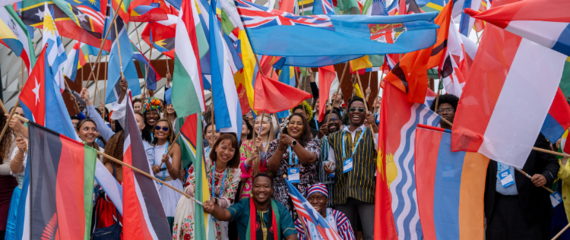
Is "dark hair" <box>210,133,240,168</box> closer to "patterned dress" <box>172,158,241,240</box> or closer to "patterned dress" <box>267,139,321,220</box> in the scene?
"patterned dress" <box>172,158,241,240</box>

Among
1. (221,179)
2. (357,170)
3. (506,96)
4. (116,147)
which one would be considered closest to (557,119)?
(506,96)

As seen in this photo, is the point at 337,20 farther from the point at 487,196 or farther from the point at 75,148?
the point at 75,148

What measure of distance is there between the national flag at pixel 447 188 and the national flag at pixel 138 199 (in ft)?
7.47

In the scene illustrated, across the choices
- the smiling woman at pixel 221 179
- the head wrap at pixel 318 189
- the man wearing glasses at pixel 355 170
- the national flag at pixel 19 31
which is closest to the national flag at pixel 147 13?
the national flag at pixel 19 31

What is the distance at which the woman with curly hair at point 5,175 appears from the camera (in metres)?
5.00

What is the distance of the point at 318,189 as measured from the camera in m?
5.61

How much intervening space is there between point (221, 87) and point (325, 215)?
1.79 m

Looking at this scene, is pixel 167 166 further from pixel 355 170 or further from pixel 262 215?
pixel 355 170

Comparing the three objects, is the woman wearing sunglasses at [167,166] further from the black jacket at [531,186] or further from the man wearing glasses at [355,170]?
the black jacket at [531,186]

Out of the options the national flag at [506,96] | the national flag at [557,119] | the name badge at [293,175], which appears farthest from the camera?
the name badge at [293,175]

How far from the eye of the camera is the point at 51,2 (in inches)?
295

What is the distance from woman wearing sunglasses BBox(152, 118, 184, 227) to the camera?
19.0ft

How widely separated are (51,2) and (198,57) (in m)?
3.64

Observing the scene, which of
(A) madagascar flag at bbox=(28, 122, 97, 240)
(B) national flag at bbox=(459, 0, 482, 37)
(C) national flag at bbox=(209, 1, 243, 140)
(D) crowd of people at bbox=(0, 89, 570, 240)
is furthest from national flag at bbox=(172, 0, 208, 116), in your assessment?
(B) national flag at bbox=(459, 0, 482, 37)
